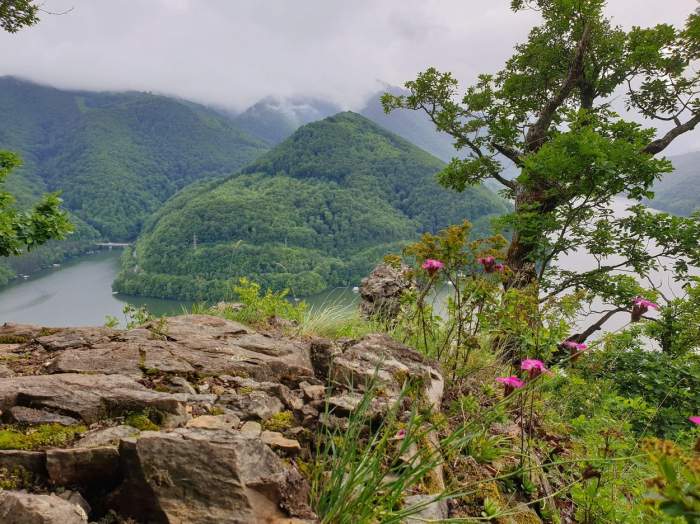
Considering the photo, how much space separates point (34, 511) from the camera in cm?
126

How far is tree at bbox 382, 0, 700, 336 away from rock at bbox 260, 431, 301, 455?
3.74 metres

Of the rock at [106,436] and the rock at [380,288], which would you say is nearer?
the rock at [106,436]

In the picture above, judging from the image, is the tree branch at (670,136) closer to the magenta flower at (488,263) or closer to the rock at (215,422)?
the magenta flower at (488,263)

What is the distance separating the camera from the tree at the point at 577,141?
18.6ft

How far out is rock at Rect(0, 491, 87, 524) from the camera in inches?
49.1

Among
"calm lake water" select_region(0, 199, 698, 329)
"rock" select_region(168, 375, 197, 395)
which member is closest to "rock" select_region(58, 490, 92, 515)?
"rock" select_region(168, 375, 197, 395)

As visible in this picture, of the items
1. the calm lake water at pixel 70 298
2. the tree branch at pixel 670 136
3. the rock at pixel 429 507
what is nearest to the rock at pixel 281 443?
the rock at pixel 429 507

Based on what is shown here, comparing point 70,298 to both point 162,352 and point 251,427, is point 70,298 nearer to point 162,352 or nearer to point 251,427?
point 162,352

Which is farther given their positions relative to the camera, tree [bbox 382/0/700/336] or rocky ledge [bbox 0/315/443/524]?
tree [bbox 382/0/700/336]

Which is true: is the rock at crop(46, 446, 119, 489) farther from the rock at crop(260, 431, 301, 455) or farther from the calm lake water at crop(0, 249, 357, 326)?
the calm lake water at crop(0, 249, 357, 326)

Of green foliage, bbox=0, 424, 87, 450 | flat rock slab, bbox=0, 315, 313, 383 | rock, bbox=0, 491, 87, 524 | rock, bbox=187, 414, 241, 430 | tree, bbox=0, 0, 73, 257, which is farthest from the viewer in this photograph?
tree, bbox=0, 0, 73, 257

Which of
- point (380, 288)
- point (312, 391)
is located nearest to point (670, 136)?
point (380, 288)

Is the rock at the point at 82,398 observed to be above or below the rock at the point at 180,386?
above

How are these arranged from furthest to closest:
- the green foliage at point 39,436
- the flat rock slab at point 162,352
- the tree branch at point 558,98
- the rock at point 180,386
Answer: the tree branch at point 558,98, the flat rock slab at point 162,352, the rock at point 180,386, the green foliage at point 39,436
